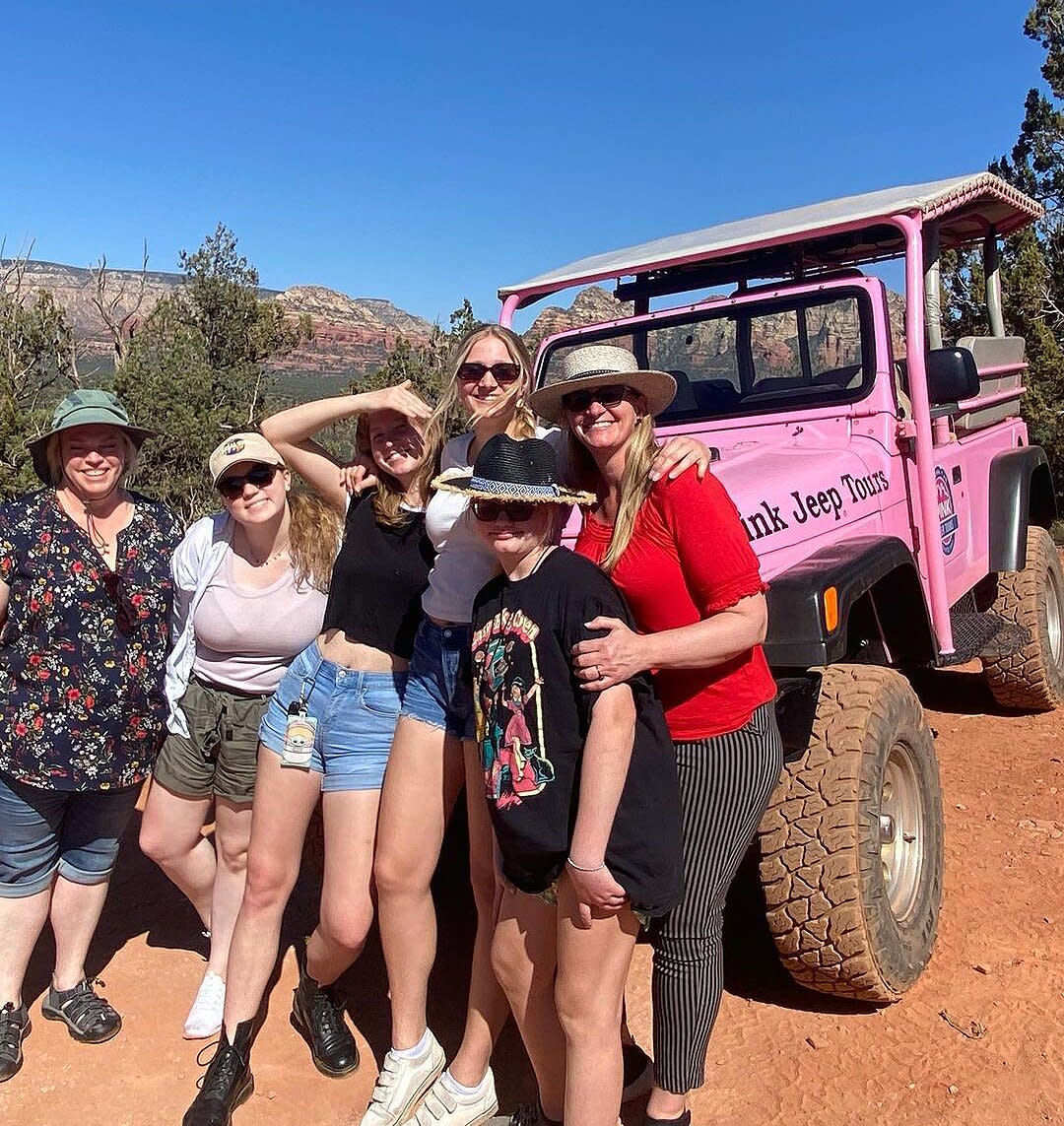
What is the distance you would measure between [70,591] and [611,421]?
66.5 inches

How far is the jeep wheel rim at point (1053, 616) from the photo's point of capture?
18.7 feet

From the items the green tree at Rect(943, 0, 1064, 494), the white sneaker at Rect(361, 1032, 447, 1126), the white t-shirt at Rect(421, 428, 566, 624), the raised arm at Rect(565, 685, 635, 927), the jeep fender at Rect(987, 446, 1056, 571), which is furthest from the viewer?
the green tree at Rect(943, 0, 1064, 494)

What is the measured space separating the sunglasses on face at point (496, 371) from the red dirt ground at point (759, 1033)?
1655mm

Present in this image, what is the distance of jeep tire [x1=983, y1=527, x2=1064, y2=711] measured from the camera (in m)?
5.40

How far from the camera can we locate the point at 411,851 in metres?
2.52

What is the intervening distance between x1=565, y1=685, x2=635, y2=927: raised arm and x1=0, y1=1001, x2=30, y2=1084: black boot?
1959 millimetres

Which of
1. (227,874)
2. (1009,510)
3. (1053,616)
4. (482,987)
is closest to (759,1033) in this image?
(482,987)

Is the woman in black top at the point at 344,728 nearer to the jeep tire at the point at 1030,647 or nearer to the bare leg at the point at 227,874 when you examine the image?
the bare leg at the point at 227,874

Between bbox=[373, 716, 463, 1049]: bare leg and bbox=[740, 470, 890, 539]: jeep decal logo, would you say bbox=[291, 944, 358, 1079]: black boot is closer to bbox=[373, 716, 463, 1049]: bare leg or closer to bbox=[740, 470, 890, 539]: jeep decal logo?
bbox=[373, 716, 463, 1049]: bare leg

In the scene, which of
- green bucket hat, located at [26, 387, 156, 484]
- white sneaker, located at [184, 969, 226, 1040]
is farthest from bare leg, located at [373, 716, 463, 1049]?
green bucket hat, located at [26, 387, 156, 484]

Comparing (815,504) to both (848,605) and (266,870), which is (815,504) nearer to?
(848,605)

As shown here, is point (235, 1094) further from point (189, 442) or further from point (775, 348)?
point (189, 442)

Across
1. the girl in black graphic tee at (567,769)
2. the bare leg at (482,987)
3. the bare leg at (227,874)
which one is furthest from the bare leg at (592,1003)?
the bare leg at (227,874)

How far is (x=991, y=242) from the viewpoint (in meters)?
5.61
